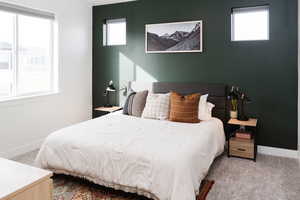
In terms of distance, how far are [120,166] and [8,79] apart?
8.01 ft

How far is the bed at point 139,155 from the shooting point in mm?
2156

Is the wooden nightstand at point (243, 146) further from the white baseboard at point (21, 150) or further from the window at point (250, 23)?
the white baseboard at point (21, 150)

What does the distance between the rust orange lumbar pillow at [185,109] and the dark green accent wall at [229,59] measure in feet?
2.46

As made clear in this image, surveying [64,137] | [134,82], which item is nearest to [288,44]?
[134,82]

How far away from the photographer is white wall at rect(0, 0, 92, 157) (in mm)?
3639

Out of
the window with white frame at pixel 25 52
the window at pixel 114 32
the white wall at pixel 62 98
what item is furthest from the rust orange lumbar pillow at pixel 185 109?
the window with white frame at pixel 25 52

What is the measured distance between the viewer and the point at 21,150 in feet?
12.4

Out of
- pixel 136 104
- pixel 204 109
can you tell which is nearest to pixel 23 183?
pixel 136 104

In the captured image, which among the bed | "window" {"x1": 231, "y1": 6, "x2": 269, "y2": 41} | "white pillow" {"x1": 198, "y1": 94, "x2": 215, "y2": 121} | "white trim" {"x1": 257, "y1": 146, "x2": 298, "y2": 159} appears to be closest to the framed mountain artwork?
"window" {"x1": 231, "y1": 6, "x2": 269, "y2": 41}

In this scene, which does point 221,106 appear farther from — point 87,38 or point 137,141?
point 87,38

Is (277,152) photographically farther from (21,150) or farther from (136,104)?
(21,150)

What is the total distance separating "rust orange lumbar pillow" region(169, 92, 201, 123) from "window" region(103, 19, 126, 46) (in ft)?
6.45

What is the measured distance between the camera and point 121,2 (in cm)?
473

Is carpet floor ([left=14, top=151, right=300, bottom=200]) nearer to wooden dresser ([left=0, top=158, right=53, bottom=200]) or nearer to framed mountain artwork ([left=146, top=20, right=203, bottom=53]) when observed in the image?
wooden dresser ([left=0, top=158, right=53, bottom=200])
